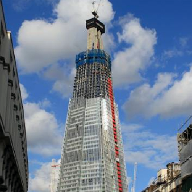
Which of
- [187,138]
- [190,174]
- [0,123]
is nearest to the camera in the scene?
[0,123]

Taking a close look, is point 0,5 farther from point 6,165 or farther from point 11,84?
point 6,165

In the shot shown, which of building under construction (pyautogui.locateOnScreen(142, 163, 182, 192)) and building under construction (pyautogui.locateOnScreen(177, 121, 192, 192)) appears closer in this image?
building under construction (pyautogui.locateOnScreen(177, 121, 192, 192))

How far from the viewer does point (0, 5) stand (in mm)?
36688

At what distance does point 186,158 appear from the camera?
2194 inches

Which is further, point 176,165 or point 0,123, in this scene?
point 176,165

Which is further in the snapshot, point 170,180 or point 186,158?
point 170,180

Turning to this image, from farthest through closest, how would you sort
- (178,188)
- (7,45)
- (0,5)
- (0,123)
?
(178,188)
(7,45)
(0,5)
(0,123)

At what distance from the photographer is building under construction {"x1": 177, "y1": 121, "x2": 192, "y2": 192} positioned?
5422cm

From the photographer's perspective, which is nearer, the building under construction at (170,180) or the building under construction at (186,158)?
the building under construction at (186,158)

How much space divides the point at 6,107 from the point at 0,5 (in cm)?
1165

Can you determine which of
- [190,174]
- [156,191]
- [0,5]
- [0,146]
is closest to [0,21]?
[0,5]

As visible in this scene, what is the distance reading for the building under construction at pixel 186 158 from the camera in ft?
178

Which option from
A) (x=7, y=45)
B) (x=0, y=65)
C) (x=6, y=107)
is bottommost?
(x=6, y=107)

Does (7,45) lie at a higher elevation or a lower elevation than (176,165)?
higher
